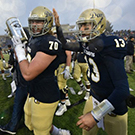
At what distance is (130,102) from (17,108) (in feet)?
6.39

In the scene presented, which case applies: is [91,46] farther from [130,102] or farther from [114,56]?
[130,102]

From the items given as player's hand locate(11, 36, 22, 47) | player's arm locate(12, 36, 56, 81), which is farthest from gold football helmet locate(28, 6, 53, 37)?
player's arm locate(12, 36, 56, 81)

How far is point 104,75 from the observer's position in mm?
1249

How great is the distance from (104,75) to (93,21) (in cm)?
64

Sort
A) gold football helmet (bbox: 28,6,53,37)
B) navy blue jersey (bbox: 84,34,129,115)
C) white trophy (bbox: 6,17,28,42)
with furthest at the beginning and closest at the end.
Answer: gold football helmet (bbox: 28,6,53,37) → white trophy (bbox: 6,17,28,42) → navy blue jersey (bbox: 84,34,129,115)

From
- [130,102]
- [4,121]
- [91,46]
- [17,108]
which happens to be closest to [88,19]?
[91,46]

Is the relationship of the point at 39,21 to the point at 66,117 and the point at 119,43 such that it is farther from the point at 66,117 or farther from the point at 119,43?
the point at 66,117

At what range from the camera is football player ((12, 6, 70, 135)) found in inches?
49.6

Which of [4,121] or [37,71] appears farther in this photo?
[4,121]

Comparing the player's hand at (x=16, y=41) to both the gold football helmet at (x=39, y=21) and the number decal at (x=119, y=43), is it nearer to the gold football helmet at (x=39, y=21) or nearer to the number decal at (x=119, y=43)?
the gold football helmet at (x=39, y=21)

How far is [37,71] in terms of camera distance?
126cm

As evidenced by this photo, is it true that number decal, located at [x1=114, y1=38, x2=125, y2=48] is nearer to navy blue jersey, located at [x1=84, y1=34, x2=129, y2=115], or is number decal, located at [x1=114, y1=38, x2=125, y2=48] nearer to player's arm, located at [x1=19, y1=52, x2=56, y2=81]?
navy blue jersey, located at [x1=84, y1=34, x2=129, y2=115]

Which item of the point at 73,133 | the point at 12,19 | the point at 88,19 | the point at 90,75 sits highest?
the point at 12,19

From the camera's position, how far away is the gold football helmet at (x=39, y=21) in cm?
156
